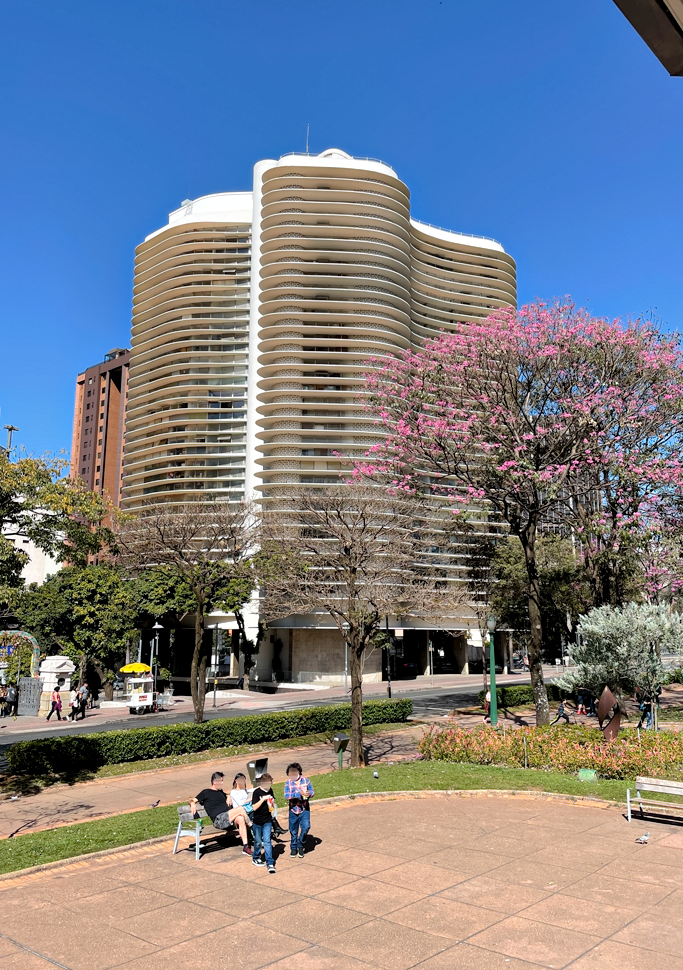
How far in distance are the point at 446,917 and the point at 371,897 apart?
100 cm

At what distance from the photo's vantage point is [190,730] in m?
22.1

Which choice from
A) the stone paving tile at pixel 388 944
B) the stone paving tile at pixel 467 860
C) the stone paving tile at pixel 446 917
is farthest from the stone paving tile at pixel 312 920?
the stone paving tile at pixel 467 860

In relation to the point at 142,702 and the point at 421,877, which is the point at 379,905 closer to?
the point at 421,877

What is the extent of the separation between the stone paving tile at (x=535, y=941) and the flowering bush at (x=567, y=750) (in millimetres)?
8807

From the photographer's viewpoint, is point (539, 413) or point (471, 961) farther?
point (539, 413)

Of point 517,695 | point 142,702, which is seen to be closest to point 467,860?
point 517,695

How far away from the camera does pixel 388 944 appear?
7.01 meters

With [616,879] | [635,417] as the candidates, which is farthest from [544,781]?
[635,417]

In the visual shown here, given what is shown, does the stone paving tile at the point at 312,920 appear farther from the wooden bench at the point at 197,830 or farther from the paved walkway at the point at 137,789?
the paved walkway at the point at 137,789

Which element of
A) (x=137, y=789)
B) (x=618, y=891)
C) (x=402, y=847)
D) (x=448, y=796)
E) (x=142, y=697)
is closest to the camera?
(x=618, y=891)

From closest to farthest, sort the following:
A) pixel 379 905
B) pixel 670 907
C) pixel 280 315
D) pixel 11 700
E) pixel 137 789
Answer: pixel 670 907
pixel 379 905
pixel 137 789
pixel 11 700
pixel 280 315

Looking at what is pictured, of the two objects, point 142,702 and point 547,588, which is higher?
point 547,588

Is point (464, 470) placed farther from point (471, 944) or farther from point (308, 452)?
point (308, 452)

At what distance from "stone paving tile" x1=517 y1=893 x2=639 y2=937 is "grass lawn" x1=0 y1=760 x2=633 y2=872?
5680mm
